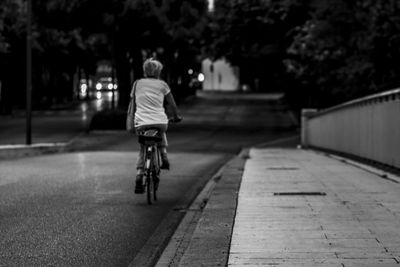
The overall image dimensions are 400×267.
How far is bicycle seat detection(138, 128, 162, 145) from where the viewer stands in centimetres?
1113

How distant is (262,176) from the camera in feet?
47.6

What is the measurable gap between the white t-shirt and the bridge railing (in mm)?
4382

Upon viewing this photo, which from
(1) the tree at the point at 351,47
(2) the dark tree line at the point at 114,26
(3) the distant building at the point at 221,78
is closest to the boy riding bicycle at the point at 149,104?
(1) the tree at the point at 351,47

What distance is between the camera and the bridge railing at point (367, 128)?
47.6 ft

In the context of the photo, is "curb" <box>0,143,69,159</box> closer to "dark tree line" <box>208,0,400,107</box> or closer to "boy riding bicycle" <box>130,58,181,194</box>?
"dark tree line" <box>208,0,400,107</box>

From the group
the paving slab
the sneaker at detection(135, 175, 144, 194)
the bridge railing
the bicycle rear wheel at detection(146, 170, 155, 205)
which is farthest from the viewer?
the bridge railing

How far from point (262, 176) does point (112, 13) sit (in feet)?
98.8

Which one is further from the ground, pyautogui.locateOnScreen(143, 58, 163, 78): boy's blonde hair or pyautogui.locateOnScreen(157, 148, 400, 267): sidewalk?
pyautogui.locateOnScreen(143, 58, 163, 78): boy's blonde hair

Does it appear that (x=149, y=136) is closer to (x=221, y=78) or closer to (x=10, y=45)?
(x=10, y=45)

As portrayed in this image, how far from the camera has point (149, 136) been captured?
11.1 metres

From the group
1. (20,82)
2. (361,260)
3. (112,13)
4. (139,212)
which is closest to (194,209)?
(139,212)

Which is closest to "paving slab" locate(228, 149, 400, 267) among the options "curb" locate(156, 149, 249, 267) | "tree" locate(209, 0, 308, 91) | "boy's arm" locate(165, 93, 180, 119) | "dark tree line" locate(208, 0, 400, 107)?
"curb" locate(156, 149, 249, 267)

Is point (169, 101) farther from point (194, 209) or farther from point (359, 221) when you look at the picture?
point (359, 221)

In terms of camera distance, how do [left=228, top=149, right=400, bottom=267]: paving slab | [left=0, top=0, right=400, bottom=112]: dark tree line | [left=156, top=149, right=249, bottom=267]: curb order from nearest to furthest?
[left=228, top=149, right=400, bottom=267]: paving slab
[left=156, top=149, right=249, bottom=267]: curb
[left=0, top=0, right=400, bottom=112]: dark tree line
